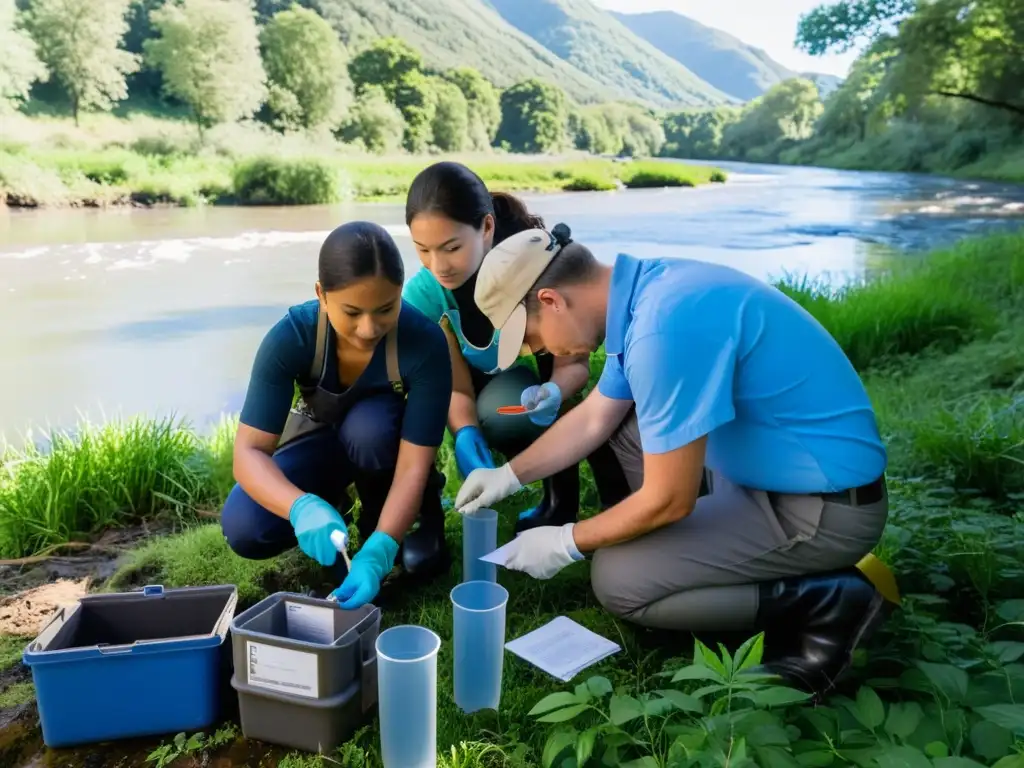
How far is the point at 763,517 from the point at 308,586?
123 centimetres

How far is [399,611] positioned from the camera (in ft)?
6.20

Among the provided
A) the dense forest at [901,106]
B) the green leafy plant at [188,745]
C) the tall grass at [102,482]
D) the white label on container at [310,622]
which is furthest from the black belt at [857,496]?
the dense forest at [901,106]

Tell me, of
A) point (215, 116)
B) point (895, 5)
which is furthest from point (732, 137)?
point (215, 116)

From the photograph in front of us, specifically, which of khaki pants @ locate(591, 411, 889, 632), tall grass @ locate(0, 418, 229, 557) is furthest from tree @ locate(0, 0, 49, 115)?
khaki pants @ locate(591, 411, 889, 632)

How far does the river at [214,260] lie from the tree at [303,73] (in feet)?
5.11

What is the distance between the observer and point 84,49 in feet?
32.9

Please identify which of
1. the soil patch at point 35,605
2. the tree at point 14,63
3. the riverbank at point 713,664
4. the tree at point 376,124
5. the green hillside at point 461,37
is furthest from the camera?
the green hillside at point 461,37

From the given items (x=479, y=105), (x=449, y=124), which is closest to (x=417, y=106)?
(x=449, y=124)

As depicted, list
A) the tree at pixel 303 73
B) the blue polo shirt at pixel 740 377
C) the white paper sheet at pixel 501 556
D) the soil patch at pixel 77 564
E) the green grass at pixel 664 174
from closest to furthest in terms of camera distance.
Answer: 1. the blue polo shirt at pixel 740 377
2. the white paper sheet at pixel 501 556
3. the soil patch at pixel 77 564
4. the tree at pixel 303 73
5. the green grass at pixel 664 174

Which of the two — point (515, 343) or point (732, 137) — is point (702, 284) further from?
point (732, 137)

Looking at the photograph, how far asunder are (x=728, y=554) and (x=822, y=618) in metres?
0.21

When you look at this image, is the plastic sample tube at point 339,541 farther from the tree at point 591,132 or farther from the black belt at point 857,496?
the tree at point 591,132

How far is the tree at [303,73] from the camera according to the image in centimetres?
1127

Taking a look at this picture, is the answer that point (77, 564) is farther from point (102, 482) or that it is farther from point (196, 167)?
point (196, 167)
